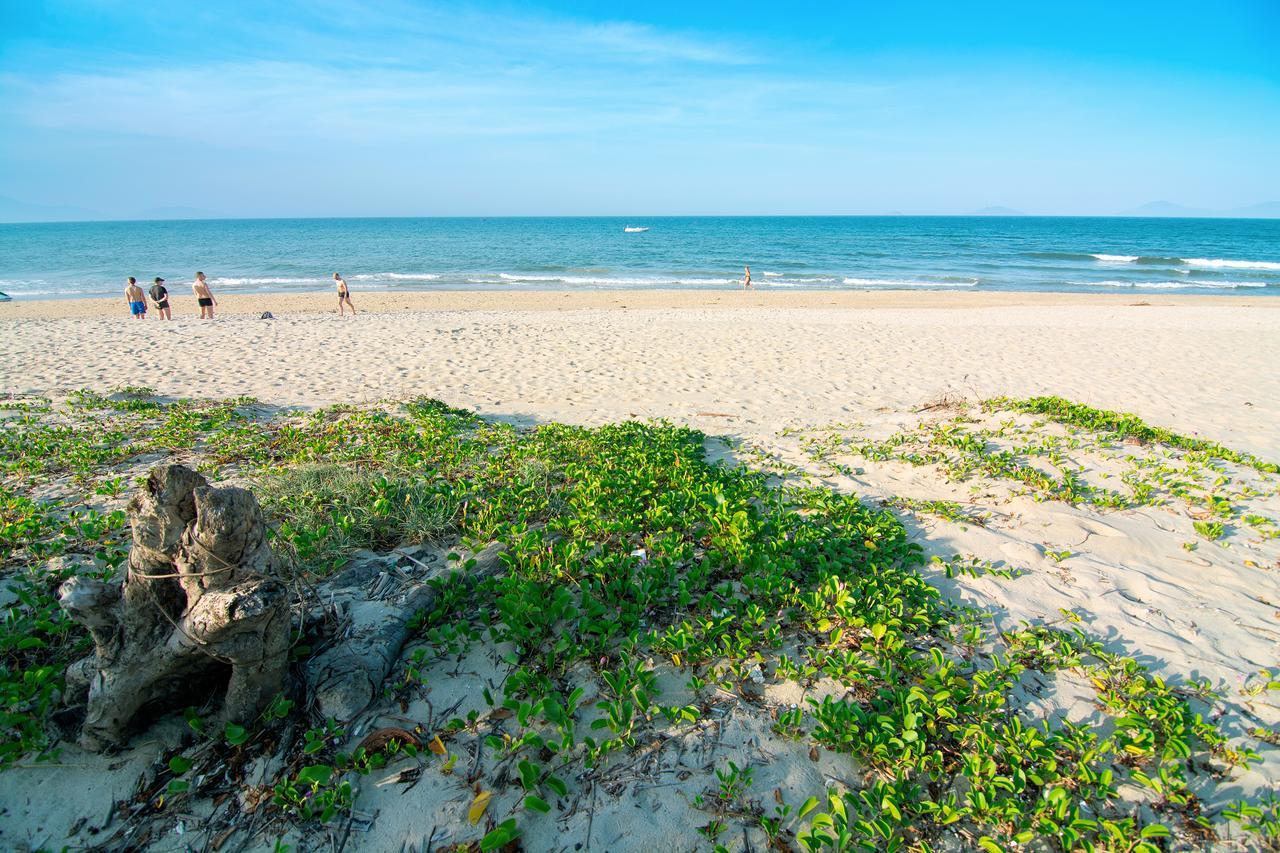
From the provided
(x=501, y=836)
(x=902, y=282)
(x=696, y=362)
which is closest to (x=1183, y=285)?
(x=902, y=282)

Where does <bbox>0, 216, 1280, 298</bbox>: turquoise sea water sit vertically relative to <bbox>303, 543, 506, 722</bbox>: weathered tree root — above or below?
above

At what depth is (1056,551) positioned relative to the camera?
15.1 feet

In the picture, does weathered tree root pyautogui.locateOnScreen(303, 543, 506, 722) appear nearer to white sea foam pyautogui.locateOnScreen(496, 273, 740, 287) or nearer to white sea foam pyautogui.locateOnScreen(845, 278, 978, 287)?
white sea foam pyautogui.locateOnScreen(496, 273, 740, 287)

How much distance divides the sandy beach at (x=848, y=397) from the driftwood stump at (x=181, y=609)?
34 cm

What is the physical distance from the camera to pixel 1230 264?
146 ft

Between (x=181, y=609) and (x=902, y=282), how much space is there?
37.6 m

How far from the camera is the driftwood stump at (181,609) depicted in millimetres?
2459

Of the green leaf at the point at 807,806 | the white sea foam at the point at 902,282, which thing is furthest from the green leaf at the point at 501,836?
the white sea foam at the point at 902,282

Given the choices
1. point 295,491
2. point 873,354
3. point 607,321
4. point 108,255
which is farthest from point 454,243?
point 295,491

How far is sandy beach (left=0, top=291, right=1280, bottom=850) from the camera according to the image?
278 centimetres

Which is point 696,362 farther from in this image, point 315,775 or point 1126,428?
point 315,775

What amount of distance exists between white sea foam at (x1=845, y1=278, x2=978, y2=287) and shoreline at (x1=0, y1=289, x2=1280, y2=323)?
3.18 m

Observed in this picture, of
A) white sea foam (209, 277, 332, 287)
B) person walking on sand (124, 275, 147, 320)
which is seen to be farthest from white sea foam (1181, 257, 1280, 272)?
person walking on sand (124, 275, 147, 320)

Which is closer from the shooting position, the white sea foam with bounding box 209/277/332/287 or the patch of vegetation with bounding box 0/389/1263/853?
the patch of vegetation with bounding box 0/389/1263/853
